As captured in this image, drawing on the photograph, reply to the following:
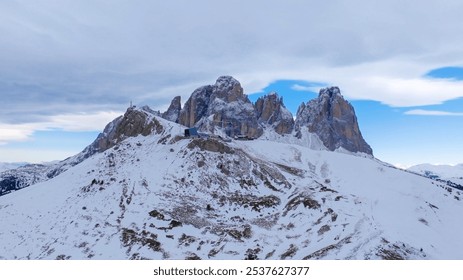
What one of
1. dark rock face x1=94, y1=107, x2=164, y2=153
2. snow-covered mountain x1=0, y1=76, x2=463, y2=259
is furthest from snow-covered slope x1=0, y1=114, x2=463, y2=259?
dark rock face x1=94, y1=107, x2=164, y2=153

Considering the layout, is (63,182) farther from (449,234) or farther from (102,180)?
(449,234)

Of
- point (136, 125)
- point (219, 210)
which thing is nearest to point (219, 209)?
point (219, 210)

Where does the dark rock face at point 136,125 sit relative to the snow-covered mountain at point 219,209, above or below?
above

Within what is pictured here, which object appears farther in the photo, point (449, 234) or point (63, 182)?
point (63, 182)

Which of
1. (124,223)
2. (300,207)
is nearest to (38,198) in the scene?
(124,223)

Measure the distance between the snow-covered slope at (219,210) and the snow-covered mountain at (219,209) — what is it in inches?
9.9

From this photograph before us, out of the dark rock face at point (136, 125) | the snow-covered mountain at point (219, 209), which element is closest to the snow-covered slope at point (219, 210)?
the snow-covered mountain at point (219, 209)

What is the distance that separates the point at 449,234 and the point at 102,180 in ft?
247

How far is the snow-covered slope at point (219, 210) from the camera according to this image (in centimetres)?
6512

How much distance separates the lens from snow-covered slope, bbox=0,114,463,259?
65125mm

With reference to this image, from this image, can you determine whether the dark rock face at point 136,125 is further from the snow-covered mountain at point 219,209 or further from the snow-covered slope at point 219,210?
the snow-covered slope at point 219,210

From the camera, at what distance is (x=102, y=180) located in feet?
309

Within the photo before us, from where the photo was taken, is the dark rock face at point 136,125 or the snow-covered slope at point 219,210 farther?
the dark rock face at point 136,125

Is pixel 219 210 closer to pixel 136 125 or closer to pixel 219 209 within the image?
pixel 219 209
